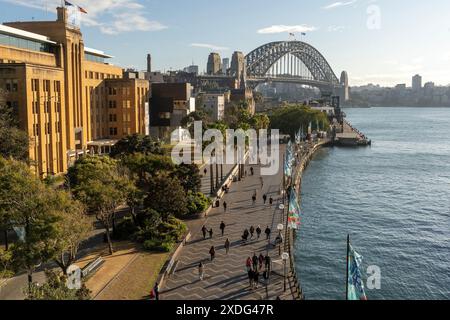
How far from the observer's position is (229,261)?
30.4m

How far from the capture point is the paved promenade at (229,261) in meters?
25.4

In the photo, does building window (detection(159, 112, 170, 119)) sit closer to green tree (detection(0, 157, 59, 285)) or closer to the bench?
green tree (detection(0, 157, 59, 285))

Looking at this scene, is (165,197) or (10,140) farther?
(10,140)

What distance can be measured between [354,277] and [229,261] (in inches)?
504

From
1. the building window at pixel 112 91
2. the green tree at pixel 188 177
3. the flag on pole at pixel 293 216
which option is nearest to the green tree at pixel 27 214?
the flag on pole at pixel 293 216

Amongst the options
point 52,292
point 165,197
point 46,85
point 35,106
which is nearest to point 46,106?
point 46,85

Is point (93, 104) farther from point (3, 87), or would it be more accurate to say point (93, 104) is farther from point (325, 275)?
point (325, 275)

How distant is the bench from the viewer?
26.8 metres

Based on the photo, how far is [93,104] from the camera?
2844 inches

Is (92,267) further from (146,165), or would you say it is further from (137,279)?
(146,165)

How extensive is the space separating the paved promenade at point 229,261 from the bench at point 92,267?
15.0 ft

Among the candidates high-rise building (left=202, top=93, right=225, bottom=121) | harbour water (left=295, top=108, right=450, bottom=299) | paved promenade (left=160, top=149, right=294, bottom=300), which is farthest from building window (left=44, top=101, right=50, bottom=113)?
high-rise building (left=202, top=93, right=225, bottom=121)
